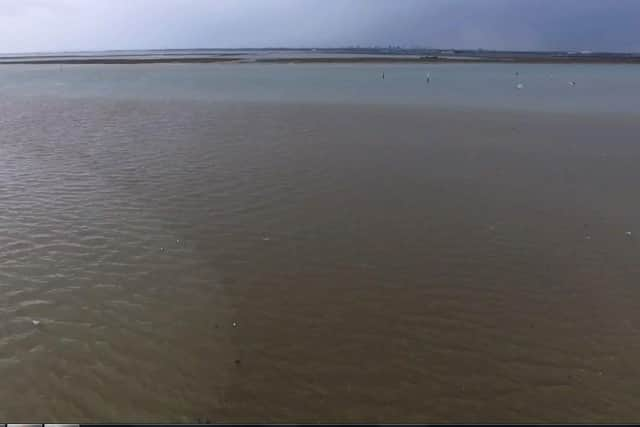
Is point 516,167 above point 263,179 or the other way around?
above

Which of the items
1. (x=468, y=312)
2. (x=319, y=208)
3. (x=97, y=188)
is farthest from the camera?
(x=97, y=188)

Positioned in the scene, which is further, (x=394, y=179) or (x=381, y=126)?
(x=381, y=126)

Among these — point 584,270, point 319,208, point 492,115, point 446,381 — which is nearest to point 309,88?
point 492,115

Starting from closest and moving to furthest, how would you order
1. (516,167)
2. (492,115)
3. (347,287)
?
(347,287) → (516,167) → (492,115)

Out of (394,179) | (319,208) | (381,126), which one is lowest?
(319,208)

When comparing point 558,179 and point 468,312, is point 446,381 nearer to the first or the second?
point 468,312

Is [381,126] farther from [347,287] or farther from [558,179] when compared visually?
[347,287]
